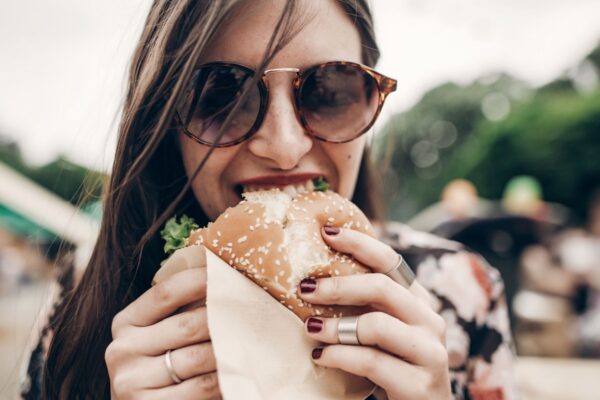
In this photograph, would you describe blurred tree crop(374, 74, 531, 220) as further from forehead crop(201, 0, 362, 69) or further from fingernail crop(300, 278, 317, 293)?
fingernail crop(300, 278, 317, 293)

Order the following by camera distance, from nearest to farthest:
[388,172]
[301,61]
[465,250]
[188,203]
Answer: [301,61] < [188,203] < [465,250] < [388,172]

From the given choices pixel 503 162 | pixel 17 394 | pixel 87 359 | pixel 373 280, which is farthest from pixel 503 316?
pixel 503 162

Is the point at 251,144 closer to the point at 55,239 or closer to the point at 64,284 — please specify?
the point at 55,239

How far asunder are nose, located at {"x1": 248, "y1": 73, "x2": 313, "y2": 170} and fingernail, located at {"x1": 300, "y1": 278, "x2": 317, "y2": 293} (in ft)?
1.45

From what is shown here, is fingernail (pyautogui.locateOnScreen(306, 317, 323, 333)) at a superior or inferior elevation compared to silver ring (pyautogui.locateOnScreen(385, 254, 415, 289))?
inferior

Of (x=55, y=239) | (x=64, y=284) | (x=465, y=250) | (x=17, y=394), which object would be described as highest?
(x=465, y=250)

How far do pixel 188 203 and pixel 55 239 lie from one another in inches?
21.5

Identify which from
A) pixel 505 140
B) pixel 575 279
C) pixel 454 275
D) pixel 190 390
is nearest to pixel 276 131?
pixel 190 390

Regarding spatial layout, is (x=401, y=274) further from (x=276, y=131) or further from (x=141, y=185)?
(x=141, y=185)

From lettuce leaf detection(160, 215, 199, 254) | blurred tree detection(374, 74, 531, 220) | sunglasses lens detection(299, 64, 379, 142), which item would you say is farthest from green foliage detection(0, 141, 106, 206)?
blurred tree detection(374, 74, 531, 220)

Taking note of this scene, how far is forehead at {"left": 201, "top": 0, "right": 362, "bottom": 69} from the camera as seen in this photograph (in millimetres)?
1636

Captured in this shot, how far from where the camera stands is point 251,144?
168 centimetres

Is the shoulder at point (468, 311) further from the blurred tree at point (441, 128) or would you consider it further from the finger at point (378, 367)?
the blurred tree at point (441, 128)

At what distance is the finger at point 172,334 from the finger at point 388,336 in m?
0.32
